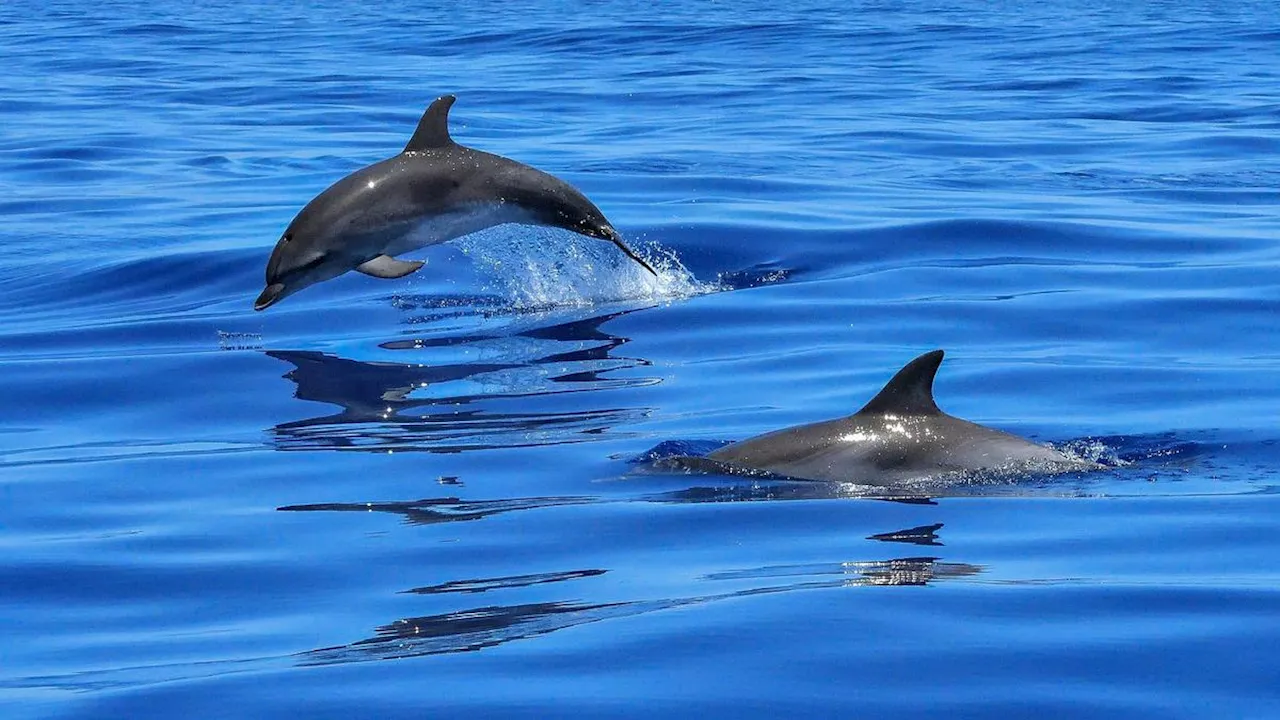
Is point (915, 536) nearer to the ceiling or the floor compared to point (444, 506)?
nearer to the floor

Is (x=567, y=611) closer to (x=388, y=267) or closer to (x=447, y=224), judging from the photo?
(x=447, y=224)

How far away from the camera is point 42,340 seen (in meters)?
12.1

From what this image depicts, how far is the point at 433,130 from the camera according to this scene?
38.1ft

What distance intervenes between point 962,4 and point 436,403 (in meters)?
45.7

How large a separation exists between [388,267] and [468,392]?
2.07 m

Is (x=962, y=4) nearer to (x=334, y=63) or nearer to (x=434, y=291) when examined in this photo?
(x=334, y=63)

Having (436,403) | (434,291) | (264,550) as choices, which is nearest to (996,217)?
(434,291)

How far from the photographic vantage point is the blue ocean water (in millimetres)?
5586

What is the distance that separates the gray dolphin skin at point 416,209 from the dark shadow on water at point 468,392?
552 mm

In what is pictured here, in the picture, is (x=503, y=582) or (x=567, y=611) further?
(x=503, y=582)

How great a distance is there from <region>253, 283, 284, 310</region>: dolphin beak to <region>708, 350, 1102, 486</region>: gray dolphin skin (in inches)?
153

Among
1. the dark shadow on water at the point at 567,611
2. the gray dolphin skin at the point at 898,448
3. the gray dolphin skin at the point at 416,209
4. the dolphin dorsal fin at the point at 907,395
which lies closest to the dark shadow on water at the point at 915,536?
the dark shadow on water at the point at 567,611

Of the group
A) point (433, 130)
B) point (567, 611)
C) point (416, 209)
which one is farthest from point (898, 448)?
point (433, 130)

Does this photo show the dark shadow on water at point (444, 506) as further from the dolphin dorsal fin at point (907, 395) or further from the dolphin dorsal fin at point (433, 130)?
the dolphin dorsal fin at point (433, 130)
